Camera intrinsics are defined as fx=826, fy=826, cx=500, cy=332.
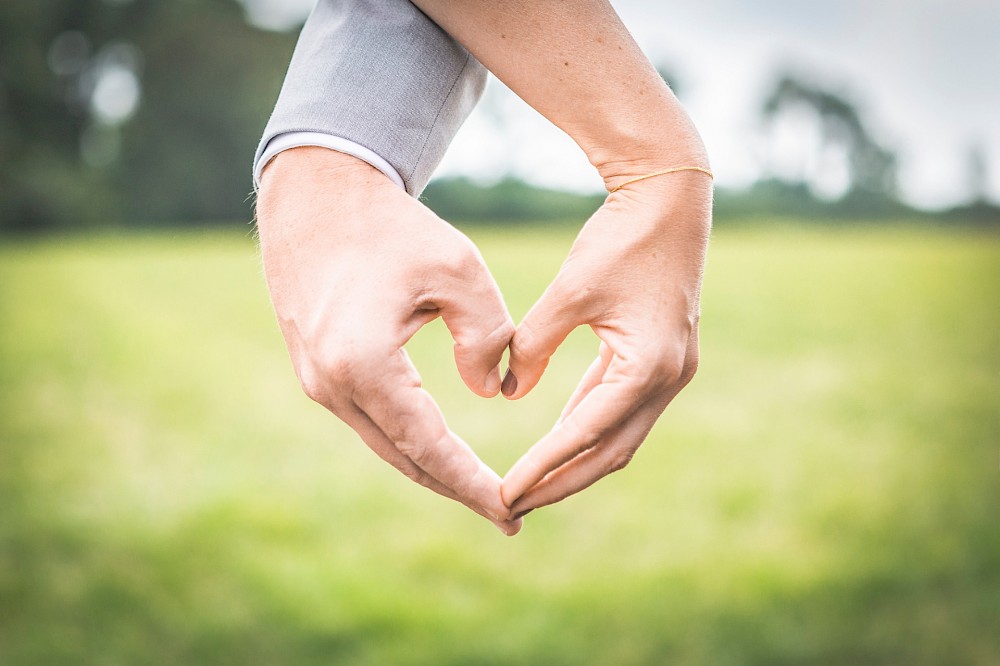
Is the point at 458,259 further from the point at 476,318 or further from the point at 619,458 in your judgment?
the point at 619,458

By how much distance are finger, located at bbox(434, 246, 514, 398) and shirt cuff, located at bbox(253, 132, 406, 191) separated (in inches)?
5.5

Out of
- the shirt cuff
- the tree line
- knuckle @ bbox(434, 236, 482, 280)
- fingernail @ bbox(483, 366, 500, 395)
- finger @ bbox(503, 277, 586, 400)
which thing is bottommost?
the tree line

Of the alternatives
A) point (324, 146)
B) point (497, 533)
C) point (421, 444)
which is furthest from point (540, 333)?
point (497, 533)

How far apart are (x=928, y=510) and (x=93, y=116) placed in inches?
1053

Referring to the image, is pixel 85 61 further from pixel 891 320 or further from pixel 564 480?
pixel 564 480

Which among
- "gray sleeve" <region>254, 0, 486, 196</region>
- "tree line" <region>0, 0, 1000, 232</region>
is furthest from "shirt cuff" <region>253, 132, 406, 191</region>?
"tree line" <region>0, 0, 1000, 232</region>

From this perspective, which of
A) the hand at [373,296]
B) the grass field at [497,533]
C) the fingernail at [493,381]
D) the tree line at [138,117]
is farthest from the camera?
the tree line at [138,117]

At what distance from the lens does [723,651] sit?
3.25 m

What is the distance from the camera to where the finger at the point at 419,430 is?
793mm

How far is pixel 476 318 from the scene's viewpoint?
839 millimetres

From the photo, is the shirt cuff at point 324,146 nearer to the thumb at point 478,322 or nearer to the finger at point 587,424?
the thumb at point 478,322

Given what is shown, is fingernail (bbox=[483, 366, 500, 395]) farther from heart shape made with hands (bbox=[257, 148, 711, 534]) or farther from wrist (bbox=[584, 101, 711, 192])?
wrist (bbox=[584, 101, 711, 192])

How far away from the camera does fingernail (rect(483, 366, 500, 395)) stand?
2.93 feet

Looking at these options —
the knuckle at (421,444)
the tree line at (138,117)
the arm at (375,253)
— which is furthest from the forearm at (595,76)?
the tree line at (138,117)
